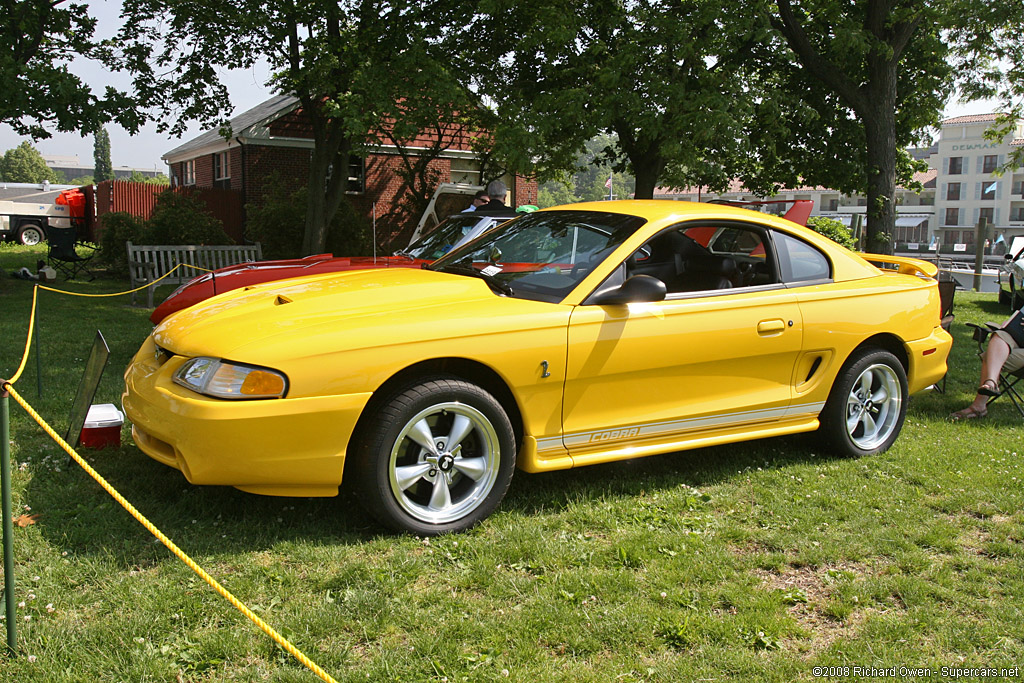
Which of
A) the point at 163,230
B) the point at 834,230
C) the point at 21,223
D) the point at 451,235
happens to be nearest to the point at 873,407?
the point at 451,235

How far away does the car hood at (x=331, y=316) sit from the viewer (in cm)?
365

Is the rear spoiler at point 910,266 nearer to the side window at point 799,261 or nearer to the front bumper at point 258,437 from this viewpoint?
the side window at point 799,261

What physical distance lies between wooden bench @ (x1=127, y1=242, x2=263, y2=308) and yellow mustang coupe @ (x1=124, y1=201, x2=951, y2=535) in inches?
433

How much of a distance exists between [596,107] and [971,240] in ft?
280

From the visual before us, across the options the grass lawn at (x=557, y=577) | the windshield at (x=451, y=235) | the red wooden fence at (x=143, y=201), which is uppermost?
the red wooden fence at (x=143, y=201)

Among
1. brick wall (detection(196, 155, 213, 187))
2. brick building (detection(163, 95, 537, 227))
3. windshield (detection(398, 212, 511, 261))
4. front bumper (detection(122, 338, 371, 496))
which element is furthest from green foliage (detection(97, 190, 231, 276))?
front bumper (detection(122, 338, 371, 496))

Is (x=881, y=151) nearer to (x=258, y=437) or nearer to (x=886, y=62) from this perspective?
(x=886, y=62)

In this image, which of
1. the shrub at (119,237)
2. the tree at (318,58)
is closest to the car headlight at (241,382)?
the tree at (318,58)

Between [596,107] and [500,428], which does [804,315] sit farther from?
[596,107]

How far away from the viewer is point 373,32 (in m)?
15.1

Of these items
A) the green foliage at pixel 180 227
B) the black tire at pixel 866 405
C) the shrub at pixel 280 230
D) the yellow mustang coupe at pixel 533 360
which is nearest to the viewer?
the yellow mustang coupe at pixel 533 360

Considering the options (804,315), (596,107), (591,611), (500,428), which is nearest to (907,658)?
(591,611)

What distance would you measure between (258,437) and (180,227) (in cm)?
1610

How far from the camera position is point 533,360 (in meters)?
4.05
